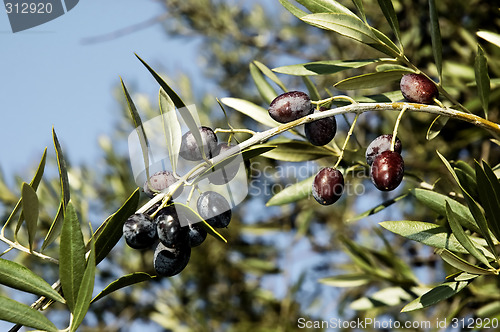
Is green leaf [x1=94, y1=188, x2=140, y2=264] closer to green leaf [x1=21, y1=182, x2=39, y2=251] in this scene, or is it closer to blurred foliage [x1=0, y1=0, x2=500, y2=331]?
green leaf [x1=21, y1=182, x2=39, y2=251]

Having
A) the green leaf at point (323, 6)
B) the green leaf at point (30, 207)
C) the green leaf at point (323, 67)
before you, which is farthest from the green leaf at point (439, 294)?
the green leaf at point (30, 207)

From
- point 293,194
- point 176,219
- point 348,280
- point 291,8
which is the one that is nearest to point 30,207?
point 176,219

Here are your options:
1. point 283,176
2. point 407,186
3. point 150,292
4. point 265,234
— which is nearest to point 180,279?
point 150,292

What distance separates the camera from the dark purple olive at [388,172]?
1038 mm

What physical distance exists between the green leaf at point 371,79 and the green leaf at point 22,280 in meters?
0.72

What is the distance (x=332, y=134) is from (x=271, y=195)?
6.08 feet

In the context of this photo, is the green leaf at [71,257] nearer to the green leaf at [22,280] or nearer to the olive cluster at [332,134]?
the green leaf at [22,280]

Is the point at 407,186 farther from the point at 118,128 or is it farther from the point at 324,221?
the point at 118,128

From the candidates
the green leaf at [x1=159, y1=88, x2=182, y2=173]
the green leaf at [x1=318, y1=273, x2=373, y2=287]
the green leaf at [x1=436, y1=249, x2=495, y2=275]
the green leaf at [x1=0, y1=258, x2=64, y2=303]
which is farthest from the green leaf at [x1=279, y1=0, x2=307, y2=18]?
the green leaf at [x1=318, y1=273, x2=373, y2=287]

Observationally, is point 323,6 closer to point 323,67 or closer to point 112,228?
point 323,67

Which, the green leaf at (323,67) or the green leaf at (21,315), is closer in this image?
the green leaf at (21,315)

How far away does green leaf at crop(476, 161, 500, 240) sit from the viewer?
3.23ft

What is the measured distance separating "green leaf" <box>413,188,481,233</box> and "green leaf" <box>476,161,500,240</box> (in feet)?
0.23

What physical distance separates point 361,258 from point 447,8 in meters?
1.38
